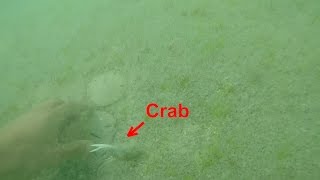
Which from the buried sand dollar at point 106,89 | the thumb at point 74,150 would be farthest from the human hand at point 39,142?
the buried sand dollar at point 106,89

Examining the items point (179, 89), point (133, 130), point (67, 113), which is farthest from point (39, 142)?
point (179, 89)

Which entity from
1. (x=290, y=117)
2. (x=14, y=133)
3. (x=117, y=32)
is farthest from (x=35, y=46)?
(x=290, y=117)

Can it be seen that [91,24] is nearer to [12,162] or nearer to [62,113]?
[62,113]

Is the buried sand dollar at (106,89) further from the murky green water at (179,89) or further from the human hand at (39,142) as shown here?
the human hand at (39,142)

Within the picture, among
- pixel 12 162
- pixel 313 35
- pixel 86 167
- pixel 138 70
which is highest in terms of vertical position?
pixel 313 35

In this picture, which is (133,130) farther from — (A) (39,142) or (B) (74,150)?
(A) (39,142)

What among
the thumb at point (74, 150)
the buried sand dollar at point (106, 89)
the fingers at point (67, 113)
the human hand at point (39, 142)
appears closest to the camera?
the human hand at point (39, 142)
